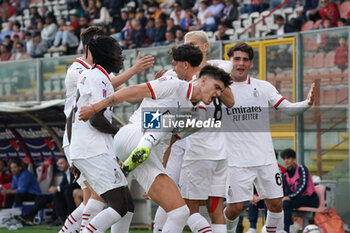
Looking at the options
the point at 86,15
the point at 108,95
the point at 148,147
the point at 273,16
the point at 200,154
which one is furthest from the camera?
the point at 86,15

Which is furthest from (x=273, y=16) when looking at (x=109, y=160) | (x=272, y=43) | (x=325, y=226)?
(x=109, y=160)

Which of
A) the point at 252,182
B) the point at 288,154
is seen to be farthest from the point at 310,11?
the point at 252,182

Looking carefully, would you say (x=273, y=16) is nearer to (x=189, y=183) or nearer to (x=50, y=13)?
(x=50, y=13)

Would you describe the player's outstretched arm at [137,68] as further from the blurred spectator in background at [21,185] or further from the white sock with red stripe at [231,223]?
the blurred spectator in background at [21,185]

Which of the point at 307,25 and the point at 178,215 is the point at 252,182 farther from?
the point at 307,25

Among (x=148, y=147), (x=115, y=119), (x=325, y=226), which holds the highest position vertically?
(x=148, y=147)

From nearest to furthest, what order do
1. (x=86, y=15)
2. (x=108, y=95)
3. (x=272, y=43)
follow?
1. (x=108, y=95)
2. (x=272, y=43)
3. (x=86, y=15)

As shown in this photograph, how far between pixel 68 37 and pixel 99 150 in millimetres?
15068

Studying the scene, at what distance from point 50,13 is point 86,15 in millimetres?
1319

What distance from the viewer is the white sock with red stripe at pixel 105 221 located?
6504 mm

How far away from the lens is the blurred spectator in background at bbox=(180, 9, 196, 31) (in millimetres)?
18827

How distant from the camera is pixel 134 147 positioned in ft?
22.1

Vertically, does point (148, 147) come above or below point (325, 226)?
above

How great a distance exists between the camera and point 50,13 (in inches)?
921
